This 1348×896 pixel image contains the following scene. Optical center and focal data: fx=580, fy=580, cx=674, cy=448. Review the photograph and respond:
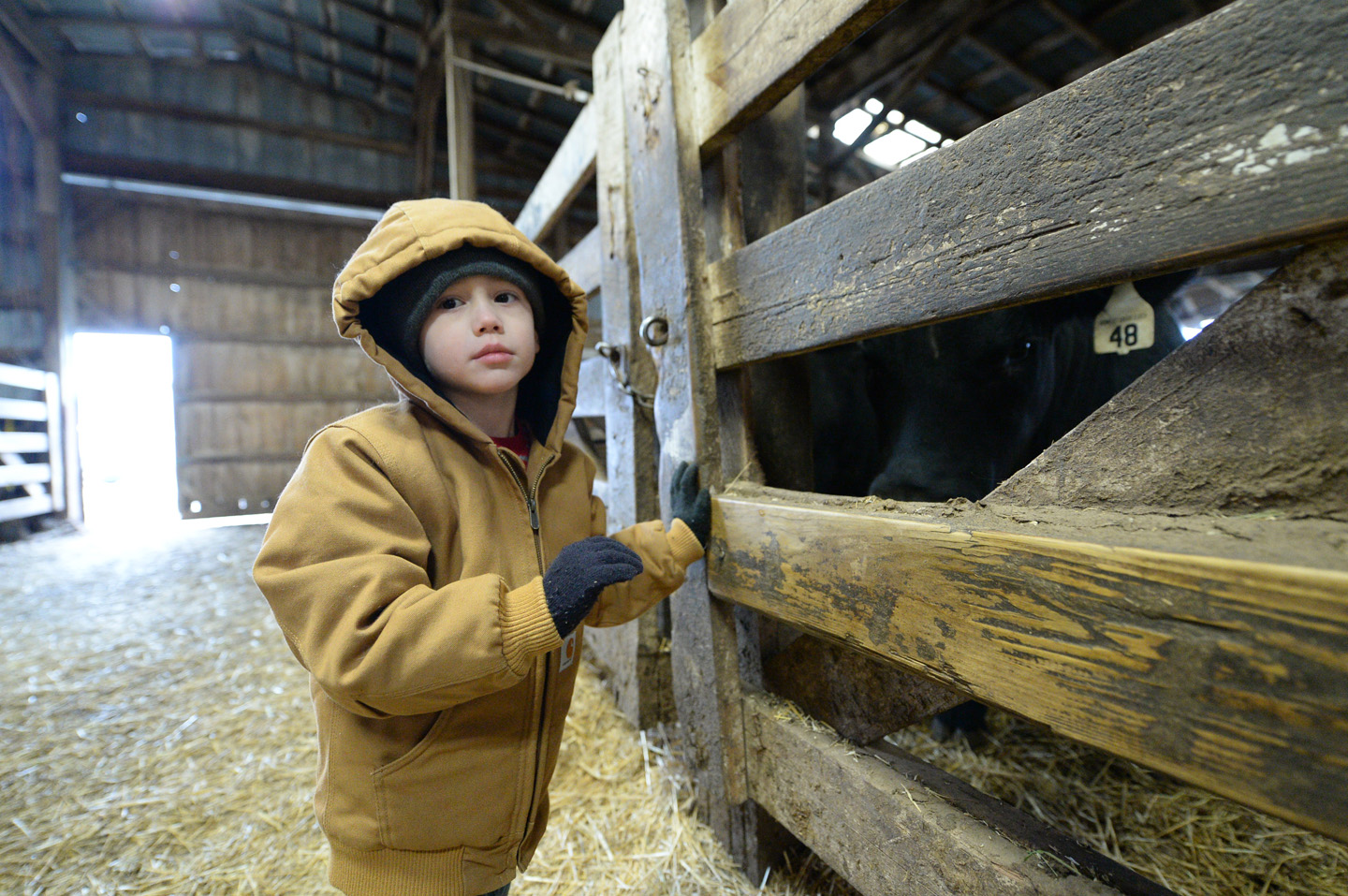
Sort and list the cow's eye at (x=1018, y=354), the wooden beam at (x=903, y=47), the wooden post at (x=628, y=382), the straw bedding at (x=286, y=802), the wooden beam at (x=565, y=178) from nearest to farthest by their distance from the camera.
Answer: the straw bedding at (x=286, y=802) → the wooden post at (x=628, y=382) → the cow's eye at (x=1018, y=354) → the wooden beam at (x=565, y=178) → the wooden beam at (x=903, y=47)

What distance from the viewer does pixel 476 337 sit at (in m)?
0.96

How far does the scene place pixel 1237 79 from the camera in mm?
530

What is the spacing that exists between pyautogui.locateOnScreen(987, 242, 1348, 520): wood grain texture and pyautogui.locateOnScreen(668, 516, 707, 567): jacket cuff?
688 millimetres

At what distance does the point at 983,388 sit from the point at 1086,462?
1291 mm

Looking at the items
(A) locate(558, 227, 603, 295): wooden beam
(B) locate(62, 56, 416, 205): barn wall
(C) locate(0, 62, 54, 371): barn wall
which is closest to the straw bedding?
(A) locate(558, 227, 603, 295): wooden beam

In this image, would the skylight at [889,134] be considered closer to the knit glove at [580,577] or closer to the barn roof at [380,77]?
the barn roof at [380,77]

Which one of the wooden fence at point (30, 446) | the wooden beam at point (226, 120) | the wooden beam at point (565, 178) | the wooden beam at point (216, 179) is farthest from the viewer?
the wooden beam at point (226, 120)

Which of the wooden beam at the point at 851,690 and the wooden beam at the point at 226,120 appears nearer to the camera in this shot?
the wooden beam at the point at 851,690

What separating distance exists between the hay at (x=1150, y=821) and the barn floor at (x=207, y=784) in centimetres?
71

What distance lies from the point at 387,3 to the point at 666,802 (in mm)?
8240

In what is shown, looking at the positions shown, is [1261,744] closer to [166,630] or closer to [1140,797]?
[1140,797]

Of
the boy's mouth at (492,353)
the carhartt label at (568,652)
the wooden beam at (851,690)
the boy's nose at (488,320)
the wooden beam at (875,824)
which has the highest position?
the boy's nose at (488,320)

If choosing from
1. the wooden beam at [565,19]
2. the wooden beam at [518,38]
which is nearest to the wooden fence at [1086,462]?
the wooden beam at [518,38]

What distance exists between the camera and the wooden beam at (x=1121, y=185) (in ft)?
1.64
